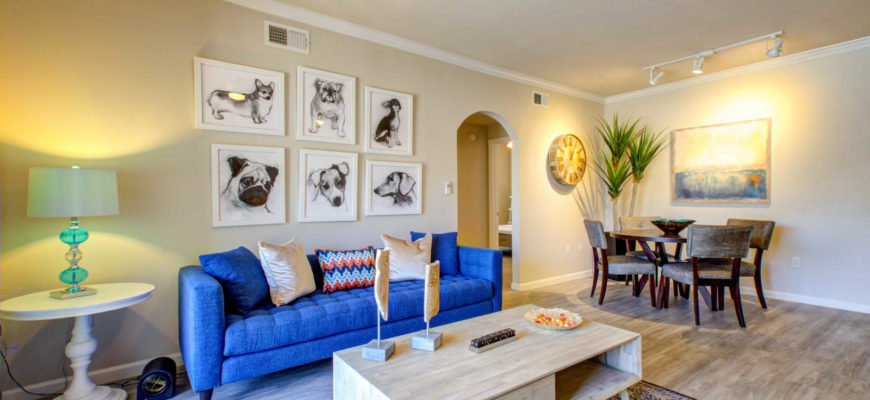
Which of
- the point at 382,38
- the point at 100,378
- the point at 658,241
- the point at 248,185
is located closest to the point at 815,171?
the point at 658,241

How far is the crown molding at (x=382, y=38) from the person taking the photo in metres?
2.94

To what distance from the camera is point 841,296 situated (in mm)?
3869

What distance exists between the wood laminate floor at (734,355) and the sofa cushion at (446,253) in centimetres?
96

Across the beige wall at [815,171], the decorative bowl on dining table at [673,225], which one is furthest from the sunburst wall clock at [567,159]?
the beige wall at [815,171]

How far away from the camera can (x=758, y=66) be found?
4316 millimetres

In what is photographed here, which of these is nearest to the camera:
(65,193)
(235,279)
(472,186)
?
(65,193)

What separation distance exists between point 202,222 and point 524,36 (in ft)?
10.3

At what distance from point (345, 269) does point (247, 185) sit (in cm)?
96

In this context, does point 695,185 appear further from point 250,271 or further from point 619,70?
point 250,271

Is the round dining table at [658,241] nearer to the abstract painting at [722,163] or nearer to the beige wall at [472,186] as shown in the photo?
the abstract painting at [722,163]

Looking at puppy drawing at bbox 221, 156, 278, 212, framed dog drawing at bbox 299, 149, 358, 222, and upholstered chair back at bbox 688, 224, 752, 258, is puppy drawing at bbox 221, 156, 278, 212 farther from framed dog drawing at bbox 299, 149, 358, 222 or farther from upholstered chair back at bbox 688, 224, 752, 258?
upholstered chair back at bbox 688, 224, 752, 258

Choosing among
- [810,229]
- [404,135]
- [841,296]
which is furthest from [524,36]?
[841,296]

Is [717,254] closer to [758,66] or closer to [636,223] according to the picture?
[636,223]

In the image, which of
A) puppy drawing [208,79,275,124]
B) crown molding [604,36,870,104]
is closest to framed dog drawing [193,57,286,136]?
puppy drawing [208,79,275,124]
